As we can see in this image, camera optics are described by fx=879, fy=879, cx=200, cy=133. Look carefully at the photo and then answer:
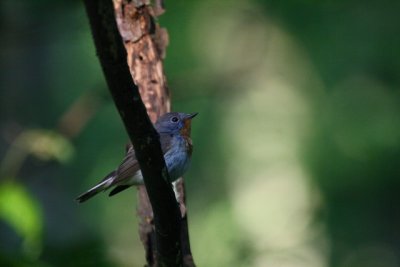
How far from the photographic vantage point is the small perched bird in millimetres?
4738

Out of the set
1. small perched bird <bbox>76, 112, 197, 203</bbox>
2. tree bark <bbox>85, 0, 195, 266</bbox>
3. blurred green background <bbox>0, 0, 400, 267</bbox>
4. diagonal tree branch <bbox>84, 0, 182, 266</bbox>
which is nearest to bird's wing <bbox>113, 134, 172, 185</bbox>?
small perched bird <bbox>76, 112, 197, 203</bbox>

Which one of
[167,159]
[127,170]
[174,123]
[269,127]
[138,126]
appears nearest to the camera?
[138,126]

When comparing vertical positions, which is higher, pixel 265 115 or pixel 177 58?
pixel 177 58

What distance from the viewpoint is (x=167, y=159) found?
4848 millimetres

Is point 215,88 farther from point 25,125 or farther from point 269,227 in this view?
point 25,125

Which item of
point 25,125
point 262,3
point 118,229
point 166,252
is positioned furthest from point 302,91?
point 166,252

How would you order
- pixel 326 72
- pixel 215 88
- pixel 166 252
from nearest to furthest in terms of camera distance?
1. pixel 166 252
2. pixel 215 88
3. pixel 326 72

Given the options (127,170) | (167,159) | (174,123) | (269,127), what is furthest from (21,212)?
(269,127)

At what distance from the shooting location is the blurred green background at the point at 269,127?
7.67 metres

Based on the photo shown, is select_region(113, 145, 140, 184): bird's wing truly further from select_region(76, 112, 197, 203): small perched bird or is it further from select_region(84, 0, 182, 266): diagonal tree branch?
select_region(84, 0, 182, 266): diagonal tree branch

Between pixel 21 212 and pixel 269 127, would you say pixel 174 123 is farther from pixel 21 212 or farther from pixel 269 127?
pixel 269 127

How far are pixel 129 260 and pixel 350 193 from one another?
2049 mm

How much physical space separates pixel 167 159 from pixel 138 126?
1970 millimetres

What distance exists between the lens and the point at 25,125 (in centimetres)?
865
